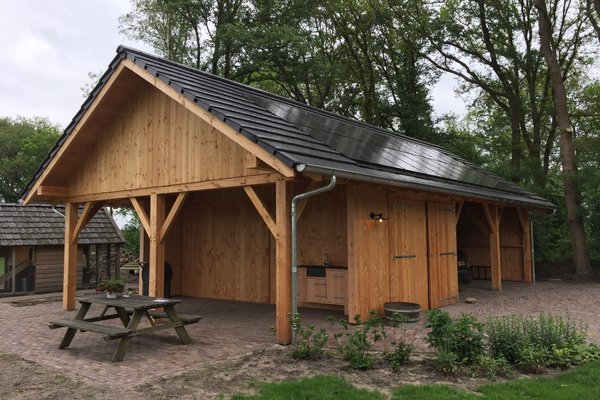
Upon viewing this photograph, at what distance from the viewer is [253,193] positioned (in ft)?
22.4

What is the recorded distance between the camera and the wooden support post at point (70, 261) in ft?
33.1

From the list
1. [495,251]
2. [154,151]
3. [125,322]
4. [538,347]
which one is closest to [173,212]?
[154,151]

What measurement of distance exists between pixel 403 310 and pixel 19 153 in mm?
31010

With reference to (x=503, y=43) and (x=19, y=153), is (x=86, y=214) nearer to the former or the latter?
(x=503, y=43)

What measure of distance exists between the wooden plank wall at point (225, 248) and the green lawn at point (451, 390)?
235 inches

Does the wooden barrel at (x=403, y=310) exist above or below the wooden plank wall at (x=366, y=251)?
below

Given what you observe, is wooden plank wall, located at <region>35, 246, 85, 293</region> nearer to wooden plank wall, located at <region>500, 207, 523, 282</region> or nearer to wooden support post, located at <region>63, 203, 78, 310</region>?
wooden support post, located at <region>63, 203, 78, 310</region>

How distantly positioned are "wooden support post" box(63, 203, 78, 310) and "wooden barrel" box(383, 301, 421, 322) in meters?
6.78

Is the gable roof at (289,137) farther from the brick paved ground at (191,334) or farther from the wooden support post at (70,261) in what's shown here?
the brick paved ground at (191,334)

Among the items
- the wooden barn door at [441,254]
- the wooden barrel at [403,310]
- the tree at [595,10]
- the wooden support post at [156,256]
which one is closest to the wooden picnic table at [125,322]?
the wooden support post at [156,256]

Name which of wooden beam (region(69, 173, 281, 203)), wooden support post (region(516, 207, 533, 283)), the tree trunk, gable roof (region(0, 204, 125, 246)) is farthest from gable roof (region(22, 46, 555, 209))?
the tree trunk

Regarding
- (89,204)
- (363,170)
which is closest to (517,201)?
(363,170)

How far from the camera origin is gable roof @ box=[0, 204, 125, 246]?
42.4ft

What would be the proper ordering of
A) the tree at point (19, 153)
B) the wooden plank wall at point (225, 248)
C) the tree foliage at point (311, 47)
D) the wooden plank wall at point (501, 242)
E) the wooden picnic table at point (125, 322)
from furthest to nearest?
the tree at point (19, 153) → the tree foliage at point (311, 47) → the wooden plank wall at point (501, 242) → the wooden plank wall at point (225, 248) → the wooden picnic table at point (125, 322)
